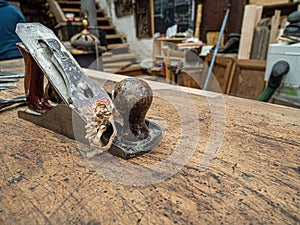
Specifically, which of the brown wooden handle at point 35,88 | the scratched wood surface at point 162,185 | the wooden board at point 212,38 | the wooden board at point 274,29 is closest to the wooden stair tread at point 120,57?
the wooden board at point 212,38

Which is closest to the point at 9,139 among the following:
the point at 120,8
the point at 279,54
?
the point at 279,54

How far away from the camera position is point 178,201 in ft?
1.23

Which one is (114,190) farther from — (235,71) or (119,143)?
(235,71)

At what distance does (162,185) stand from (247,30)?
1733 millimetres

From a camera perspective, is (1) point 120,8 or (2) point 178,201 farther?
(1) point 120,8

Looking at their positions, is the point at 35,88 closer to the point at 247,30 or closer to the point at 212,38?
the point at 247,30

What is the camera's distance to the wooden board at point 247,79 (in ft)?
5.54

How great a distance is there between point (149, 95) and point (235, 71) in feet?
5.12

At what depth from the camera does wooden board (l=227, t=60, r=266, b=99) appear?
1688 millimetres

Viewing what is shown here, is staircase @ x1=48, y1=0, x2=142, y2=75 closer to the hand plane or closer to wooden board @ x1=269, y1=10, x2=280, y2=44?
wooden board @ x1=269, y1=10, x2=280, y2=44

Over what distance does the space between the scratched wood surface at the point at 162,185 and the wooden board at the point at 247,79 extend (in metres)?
1.18

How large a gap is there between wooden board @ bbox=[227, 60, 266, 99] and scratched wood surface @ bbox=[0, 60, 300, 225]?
3.87ft

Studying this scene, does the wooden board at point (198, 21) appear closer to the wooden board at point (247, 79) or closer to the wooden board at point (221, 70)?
the wooden board at point (221, 70)

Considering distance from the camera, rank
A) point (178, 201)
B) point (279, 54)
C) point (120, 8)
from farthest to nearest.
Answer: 1. point (120, 8)
2. point (279, 54)
3. point (178, 201)
